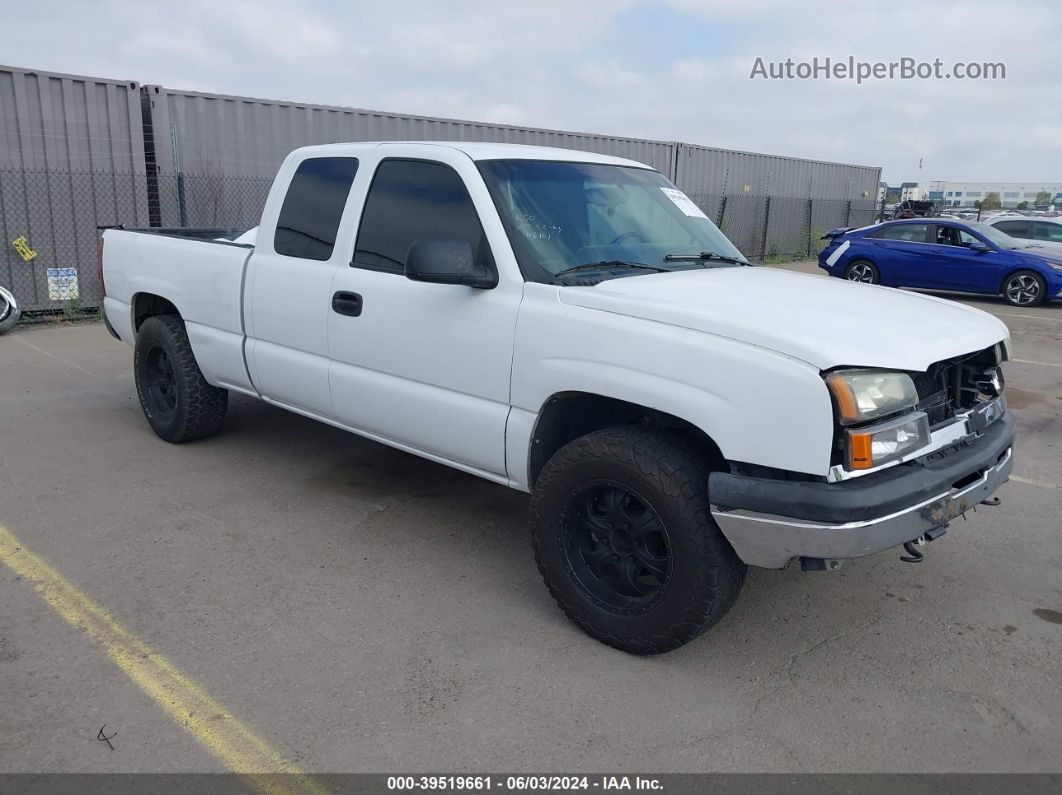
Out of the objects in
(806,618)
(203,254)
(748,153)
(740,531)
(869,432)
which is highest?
(748,153)

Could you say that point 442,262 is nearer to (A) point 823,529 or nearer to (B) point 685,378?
(B) point 685,378

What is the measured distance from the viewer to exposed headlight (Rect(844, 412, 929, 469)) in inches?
109

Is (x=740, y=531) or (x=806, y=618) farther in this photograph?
(x=806, y=618)

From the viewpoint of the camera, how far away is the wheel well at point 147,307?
580 cm

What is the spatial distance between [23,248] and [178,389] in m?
6.43

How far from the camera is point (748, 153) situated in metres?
22.0

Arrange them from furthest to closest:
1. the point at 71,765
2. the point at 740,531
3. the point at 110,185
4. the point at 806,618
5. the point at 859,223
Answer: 1. the point at 859,223
2. the point at 110,185
3. the point at 806,618
4. the point at 740,531
5. the point at 71,765

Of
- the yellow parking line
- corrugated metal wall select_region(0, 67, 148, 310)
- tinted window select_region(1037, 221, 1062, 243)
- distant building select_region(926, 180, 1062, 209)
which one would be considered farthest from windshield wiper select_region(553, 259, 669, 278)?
distant building select_region(926, 180, 1062, 209)

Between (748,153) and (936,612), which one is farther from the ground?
(748,153)

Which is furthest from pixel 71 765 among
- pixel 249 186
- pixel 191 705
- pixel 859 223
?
pixel 859 223

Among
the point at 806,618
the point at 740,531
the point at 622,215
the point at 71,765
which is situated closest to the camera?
the point at 71,765

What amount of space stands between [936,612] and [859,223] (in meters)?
26.2

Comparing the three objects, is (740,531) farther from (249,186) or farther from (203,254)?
(249,186)

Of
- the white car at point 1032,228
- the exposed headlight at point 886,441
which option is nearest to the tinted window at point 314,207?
the exposed headlight at point 886,441
